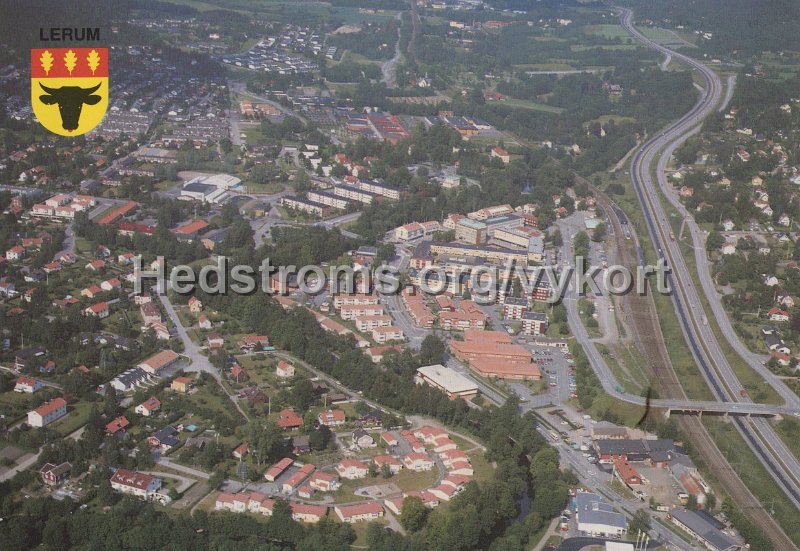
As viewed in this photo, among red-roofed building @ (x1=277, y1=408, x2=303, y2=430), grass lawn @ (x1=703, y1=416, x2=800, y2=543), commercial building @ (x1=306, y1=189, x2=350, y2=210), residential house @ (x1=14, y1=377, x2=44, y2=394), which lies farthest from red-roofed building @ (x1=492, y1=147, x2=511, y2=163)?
residential house @ (x1=14, y1=377, x2=44, y2=394)

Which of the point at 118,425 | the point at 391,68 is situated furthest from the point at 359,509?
the point at 391,68

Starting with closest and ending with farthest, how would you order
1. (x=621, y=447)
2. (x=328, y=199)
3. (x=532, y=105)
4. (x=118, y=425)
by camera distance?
(x=118, y=425) < (x=621, y=447) < (x=328, y=199) < (x=532, y=105)

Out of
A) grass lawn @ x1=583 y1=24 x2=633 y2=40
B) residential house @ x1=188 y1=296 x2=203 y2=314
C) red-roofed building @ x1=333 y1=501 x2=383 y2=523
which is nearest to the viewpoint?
red-roofed building @ x1=333 y1=501 x2=383 y2=523

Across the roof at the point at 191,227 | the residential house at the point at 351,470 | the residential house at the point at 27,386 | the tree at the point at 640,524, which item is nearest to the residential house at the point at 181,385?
the residential house at the point at 27,386

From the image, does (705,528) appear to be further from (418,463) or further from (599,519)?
(418,463)

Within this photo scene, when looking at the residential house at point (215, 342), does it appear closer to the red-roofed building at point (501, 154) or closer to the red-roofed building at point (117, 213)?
the red-roofed building at point (117, 213)

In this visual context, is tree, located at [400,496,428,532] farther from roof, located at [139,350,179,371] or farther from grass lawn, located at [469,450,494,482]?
roof, located at [139,350,179,371]
